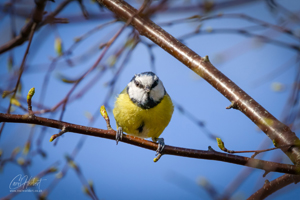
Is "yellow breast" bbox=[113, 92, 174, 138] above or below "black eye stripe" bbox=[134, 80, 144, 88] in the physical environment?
below

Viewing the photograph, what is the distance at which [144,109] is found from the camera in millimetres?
2377

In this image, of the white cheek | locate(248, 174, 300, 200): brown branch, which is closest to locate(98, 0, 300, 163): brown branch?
locate(248, 174, 300, 200): brown branch

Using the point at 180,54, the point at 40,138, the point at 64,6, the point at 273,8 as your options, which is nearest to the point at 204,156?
the point at 180,54

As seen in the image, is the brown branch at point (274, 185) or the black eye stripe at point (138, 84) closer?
the brown branch at point (274, 185)

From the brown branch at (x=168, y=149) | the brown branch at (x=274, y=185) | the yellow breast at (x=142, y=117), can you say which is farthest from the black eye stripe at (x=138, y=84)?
the brown branch at (x=274, y=185)

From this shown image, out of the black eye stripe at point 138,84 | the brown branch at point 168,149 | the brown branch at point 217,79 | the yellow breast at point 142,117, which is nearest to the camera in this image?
the brown branch at point 168,149

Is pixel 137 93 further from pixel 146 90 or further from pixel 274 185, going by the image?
pixel 274 185

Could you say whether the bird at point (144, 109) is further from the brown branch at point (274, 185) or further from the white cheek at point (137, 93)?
the brown branch at point (274, 185)

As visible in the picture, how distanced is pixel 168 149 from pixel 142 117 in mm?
790

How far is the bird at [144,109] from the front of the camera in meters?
2.36

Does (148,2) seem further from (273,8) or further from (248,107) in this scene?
(248,107)

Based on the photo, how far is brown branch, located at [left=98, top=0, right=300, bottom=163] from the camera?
4.94 feet

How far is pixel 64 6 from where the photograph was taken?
6.73 feet

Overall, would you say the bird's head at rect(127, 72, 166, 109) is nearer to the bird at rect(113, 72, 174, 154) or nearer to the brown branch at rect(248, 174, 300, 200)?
the bird at rect(113, 72, 174, 154)
